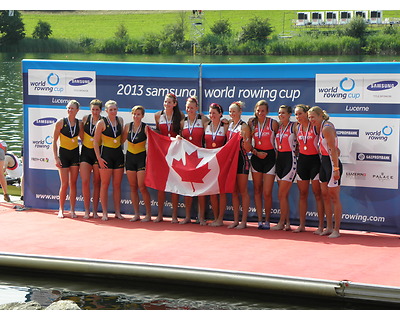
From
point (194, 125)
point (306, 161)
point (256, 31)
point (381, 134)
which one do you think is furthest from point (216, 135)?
point (256, 31)

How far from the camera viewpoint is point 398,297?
6688mm

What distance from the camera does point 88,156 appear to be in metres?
10.2

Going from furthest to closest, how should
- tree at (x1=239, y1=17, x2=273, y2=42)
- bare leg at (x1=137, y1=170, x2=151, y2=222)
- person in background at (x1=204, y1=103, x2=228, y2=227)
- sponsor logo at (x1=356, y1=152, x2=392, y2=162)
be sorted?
tree at (x1=239, y1=17, x2=273, y2=42)
bare leg at (x1=137, y1=170, x2=151, y2=222)
person in background at (x1=204, y1=103, x2=228, y2=227)
sponsor logo at (x1=356, y1=152, x2=392, y2=162)

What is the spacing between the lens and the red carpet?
7.60m

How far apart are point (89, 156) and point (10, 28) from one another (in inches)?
2207

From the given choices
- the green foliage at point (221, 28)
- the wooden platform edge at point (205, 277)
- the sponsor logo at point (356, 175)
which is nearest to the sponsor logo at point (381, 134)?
the sponsor logo at point (356, 175)

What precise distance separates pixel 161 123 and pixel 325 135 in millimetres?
2367

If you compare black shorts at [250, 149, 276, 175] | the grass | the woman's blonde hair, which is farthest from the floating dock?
the grass

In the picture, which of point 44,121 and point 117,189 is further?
point 44,121

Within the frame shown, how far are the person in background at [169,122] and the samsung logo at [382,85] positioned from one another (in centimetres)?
255

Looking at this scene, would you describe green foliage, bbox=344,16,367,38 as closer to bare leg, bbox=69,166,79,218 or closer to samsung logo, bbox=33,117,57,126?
samsung logo, bbox=33,117,57,126

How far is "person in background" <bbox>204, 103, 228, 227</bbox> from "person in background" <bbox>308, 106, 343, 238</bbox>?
1.27 m

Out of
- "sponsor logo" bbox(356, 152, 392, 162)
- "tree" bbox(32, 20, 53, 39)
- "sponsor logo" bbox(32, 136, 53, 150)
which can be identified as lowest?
"sponsor logo" bbox(356, 152, 392, 162)

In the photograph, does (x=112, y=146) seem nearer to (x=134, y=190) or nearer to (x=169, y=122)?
(x=134, y=190)
